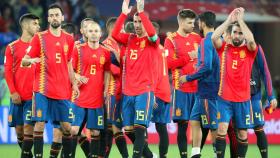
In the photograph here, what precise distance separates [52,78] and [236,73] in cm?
263

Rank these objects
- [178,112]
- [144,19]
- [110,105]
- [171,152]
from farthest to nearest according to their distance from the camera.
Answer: [171,152] < [178,112] < [110,105] < [144,19]

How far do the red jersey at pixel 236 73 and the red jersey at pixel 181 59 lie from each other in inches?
47.1

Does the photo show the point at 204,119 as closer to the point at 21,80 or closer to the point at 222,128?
the point at 222,128

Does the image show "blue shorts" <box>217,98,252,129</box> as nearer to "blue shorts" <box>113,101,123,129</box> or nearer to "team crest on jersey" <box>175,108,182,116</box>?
"team crest on jersey" <box>175,108,182,116</box>

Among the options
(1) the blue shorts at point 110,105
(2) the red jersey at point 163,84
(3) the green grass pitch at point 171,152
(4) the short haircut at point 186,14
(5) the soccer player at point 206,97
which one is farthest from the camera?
(3) the green grass pitch at point 171,152

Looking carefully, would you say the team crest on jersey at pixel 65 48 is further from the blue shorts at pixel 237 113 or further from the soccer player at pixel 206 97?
the blue shorts at pixel 237 113

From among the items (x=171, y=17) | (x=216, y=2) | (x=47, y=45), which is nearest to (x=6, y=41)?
(x=171, y=17)

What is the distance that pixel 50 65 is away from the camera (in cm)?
1209

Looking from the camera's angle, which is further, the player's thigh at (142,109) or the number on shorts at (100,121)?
the number on shorts at (100,121)

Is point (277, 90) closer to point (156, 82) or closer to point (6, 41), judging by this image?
point (6, 41)

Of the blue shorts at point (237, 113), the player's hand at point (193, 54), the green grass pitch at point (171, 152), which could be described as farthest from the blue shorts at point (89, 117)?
the green grass pitch at point (171, 152)

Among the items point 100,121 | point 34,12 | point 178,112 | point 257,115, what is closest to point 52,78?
point 100,121

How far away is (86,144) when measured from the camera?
44.5 feet

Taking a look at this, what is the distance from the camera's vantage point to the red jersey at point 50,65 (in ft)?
39.4
